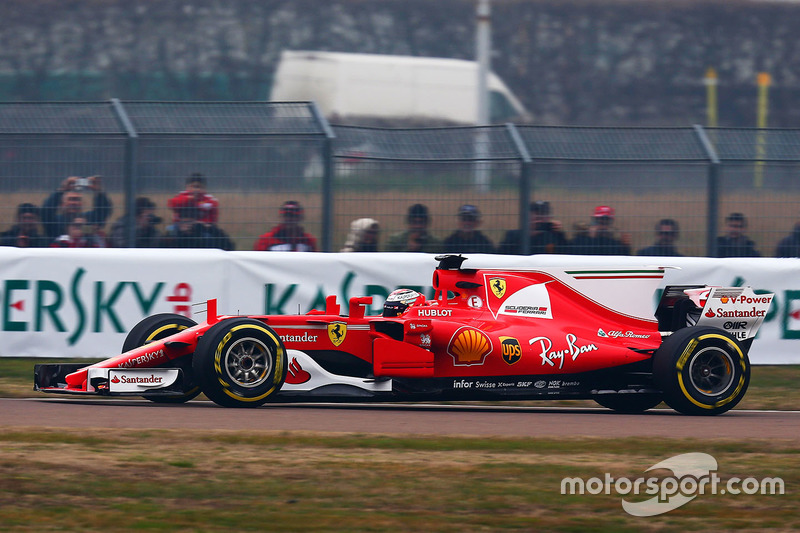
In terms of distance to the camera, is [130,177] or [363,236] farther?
[363,236]

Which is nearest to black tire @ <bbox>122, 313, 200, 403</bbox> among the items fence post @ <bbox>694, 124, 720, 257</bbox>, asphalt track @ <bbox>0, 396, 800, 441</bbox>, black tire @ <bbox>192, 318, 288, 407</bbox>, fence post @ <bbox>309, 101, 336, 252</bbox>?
asphalt track @ <bbox>0, 396, 800, 441</bbox>

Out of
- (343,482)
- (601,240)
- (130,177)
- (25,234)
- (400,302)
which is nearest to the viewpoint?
(343,482)

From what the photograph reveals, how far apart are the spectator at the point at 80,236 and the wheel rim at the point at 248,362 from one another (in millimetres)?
4401

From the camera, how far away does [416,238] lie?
44.4ft

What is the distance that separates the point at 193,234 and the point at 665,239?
5.11 meters

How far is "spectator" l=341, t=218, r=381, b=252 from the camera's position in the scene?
44.4 ft

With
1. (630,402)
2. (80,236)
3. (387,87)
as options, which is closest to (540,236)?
(630,402)

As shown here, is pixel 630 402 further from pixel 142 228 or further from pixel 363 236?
pixel 142 228

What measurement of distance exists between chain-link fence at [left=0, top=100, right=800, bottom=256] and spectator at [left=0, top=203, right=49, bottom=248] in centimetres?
3

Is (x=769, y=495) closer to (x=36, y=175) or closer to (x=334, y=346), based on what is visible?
(x=334, y=346)

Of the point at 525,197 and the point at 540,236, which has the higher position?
the point at 525,197

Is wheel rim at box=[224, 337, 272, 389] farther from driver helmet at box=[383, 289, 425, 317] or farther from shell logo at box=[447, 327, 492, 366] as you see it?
shell logo at box=[447, 327, 492, 366]

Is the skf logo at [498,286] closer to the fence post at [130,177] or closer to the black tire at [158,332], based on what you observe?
the black tire at [158,332]

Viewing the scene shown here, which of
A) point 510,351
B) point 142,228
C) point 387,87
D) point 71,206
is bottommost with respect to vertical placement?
point 510,351
